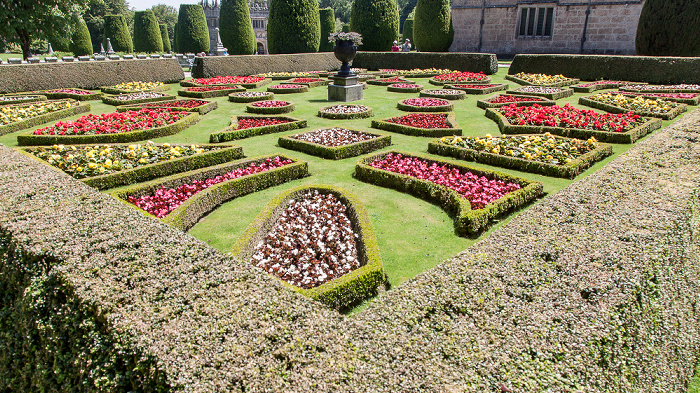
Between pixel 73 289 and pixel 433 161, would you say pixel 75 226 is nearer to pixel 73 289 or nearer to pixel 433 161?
pixel 73 289

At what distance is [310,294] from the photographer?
396 cm

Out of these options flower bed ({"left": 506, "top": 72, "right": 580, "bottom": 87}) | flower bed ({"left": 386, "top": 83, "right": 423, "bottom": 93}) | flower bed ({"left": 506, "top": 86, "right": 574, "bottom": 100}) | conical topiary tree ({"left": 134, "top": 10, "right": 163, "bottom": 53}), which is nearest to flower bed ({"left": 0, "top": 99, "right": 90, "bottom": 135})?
flower bed ({"left": 386, "top": 83, "right": 423, "bottom": 93})

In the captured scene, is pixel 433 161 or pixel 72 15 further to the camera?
Answer: pixel 72 15

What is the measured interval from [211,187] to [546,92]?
1431 cm

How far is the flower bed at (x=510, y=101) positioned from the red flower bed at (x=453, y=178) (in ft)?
23.6

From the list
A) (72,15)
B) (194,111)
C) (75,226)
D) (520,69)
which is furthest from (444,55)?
(75,226)

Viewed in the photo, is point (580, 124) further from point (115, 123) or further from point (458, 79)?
point (115, 123)

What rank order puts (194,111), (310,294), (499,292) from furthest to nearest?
1. (194,111)
2. (310,294)
3. (499,292)

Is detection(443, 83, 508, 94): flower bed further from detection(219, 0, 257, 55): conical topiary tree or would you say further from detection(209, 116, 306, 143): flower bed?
detection(219, 0, 257, 55): conical topiary tree

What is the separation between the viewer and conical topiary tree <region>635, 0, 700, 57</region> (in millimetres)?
19156

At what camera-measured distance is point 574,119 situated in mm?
11250

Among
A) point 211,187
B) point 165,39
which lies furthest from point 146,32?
point 211,187

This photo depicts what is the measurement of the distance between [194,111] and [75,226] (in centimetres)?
1059

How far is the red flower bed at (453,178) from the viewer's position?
663 cm
